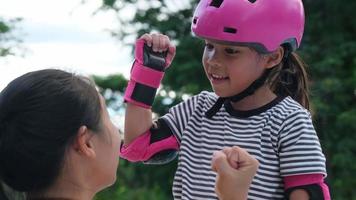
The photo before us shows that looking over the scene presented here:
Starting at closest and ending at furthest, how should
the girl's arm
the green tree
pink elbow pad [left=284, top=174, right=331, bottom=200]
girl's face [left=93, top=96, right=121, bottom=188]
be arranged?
girl's face [left=93, top=96, right=121, bottom=188], pink elbow pad [left=284, top=174, right=331, bottom=200], the girl's arm, the green tree

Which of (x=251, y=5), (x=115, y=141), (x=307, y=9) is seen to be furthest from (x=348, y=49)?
(x=115, y=141)

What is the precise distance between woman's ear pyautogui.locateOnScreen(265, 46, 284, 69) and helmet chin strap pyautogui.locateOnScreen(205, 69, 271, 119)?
0.02 metres

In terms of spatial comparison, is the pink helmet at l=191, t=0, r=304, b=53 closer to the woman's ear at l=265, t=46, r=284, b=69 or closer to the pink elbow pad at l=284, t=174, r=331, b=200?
the woman's ear at l=265, t=46, r=284, b=69

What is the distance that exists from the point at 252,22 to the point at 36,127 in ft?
2.83

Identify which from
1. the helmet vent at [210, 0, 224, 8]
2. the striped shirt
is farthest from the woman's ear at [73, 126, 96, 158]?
the helmet vent at [210, 0, 224, 8]

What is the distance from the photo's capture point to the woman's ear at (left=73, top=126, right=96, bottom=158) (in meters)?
2.07

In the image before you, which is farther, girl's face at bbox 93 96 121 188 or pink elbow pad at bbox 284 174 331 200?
pink elbow pad at bbox 284 174 331 200

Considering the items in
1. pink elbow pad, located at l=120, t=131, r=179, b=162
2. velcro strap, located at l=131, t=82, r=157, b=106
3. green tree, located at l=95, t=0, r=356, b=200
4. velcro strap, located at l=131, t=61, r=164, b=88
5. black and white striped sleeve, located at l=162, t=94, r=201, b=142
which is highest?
velcro strap, located at l=131, t=61, r=164, b=88

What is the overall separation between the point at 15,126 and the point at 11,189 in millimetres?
165

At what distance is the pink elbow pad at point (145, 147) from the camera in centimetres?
273

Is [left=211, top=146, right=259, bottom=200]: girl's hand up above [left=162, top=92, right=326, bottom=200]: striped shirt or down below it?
above

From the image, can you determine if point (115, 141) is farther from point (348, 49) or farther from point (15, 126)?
point (348, 49)

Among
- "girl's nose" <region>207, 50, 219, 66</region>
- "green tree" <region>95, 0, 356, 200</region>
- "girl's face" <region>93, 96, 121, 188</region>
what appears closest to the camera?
"girl's face" <region>93, 96, 121, 188</region>

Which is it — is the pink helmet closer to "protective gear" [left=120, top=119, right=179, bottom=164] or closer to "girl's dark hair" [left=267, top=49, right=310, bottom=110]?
"girl's dark hair" [left=267, top=49, right=310, bottom=110]
